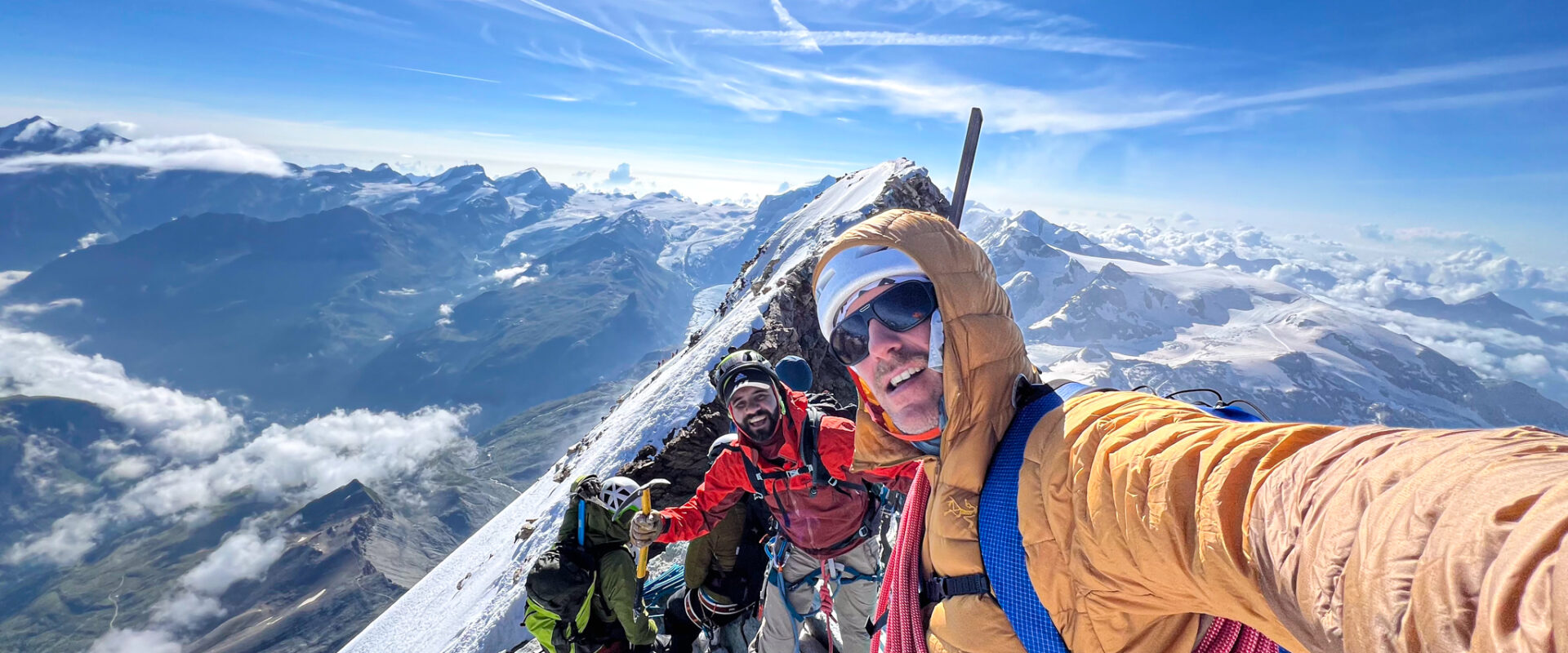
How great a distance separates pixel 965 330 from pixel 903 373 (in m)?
0.34

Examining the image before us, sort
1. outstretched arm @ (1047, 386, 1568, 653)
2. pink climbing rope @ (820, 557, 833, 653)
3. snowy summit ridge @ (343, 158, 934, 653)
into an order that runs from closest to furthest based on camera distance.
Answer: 1. outstretched arm @ (1047, 386, 1568, 653)
2. pink climbing rope @ (820, 557, 833, 653)
3. snowy summit ridge @ (343, 158, 934, 653)

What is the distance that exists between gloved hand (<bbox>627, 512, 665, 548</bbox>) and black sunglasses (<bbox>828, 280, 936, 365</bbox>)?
4.28 metres

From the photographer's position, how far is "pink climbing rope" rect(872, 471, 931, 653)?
9.20ft

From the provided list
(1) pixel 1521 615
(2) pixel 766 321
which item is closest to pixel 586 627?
(1) pixel 1521 615

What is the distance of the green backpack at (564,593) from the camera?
6449 mm

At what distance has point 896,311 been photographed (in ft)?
8.88

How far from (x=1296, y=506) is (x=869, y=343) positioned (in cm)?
168

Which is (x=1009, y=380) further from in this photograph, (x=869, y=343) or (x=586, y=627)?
(x=586, y=627)

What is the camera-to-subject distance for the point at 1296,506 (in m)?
1.28

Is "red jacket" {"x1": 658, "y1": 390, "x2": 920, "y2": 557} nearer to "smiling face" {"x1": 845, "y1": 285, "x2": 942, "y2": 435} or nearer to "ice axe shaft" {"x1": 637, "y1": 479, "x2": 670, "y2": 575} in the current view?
"ice axe shaft" {"x1": 637, "y1": 479, "x2": 670, "y2": 575}

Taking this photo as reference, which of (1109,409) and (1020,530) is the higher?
(1109,409)

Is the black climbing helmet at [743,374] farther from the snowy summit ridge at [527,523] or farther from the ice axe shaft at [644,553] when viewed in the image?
the snowy summit ridge at [527,523]

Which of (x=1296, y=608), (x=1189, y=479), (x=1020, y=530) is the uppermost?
(x=1189, y=479)

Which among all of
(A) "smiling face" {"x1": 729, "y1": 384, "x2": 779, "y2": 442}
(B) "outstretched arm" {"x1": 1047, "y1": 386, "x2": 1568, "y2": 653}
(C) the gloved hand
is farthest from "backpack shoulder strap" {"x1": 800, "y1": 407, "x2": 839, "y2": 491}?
(B) "outstretched arm" {"x1": 1047, "y1": 386, "x2": 1568, "y2": 653}
